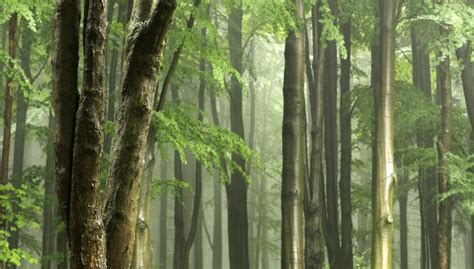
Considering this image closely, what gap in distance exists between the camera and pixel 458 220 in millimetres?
18891

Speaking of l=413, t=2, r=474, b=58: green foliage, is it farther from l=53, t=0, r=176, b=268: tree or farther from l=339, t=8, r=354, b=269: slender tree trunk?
l=53, t=0, r=176, b=268: tree

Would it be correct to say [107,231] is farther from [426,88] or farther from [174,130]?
[426,88]

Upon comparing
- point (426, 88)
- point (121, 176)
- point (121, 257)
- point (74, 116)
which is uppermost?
point (426, 88)

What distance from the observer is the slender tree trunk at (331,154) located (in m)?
13.0

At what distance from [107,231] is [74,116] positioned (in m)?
0.55

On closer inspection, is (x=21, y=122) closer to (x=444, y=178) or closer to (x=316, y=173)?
(x=316, y=173)

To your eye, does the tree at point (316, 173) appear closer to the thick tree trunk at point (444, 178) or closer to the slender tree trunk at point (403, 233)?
the thick tree trunk at point (444, 178)

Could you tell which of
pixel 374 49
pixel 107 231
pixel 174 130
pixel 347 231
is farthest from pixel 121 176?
pixel 374 49

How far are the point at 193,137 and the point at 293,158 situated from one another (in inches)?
73.8

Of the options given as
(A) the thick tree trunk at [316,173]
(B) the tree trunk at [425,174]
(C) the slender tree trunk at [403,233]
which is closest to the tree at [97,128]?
(A) the thick tree trunk at [316,173]

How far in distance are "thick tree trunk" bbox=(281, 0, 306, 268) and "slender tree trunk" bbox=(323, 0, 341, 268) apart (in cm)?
442

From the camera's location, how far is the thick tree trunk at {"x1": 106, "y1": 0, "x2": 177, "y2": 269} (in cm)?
282

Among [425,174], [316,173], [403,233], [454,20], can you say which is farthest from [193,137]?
[403,233]

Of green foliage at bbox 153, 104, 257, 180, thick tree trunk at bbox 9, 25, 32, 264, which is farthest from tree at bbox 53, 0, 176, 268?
thick tree trunk at bbox 9, 25, 32, 264
